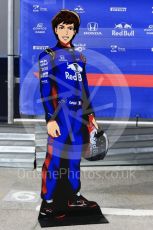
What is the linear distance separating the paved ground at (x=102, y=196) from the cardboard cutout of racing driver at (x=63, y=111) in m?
0.40

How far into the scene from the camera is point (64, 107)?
4.97 m

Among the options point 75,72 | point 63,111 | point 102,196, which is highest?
point 75,72

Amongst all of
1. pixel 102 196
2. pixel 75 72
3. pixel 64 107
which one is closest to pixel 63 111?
pixel 64 107

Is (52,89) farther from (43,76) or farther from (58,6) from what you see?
(58,6)

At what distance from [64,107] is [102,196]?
165cm

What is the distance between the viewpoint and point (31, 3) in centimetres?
698

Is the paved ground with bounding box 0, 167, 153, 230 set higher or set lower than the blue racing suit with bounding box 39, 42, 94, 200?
lower

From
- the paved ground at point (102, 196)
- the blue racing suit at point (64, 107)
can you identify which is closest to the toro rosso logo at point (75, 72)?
the blue racing suit at point (64, 107)

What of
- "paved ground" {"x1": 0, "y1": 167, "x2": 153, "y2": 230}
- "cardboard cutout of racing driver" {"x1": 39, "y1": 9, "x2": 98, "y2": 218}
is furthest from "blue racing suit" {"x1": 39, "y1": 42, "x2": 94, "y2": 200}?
"paved ground" {"x1": 0, "y1": 167, "x2": 153, "y2": 230}

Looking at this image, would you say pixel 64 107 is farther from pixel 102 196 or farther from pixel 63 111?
pixel 102 196

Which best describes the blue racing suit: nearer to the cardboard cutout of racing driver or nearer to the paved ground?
the cardboard cutout of racing driver

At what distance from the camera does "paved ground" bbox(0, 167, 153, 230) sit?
5125 mm

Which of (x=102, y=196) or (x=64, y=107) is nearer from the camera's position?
(x=64, y=107)

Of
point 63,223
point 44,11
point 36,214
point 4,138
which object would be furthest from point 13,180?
point 44,11
